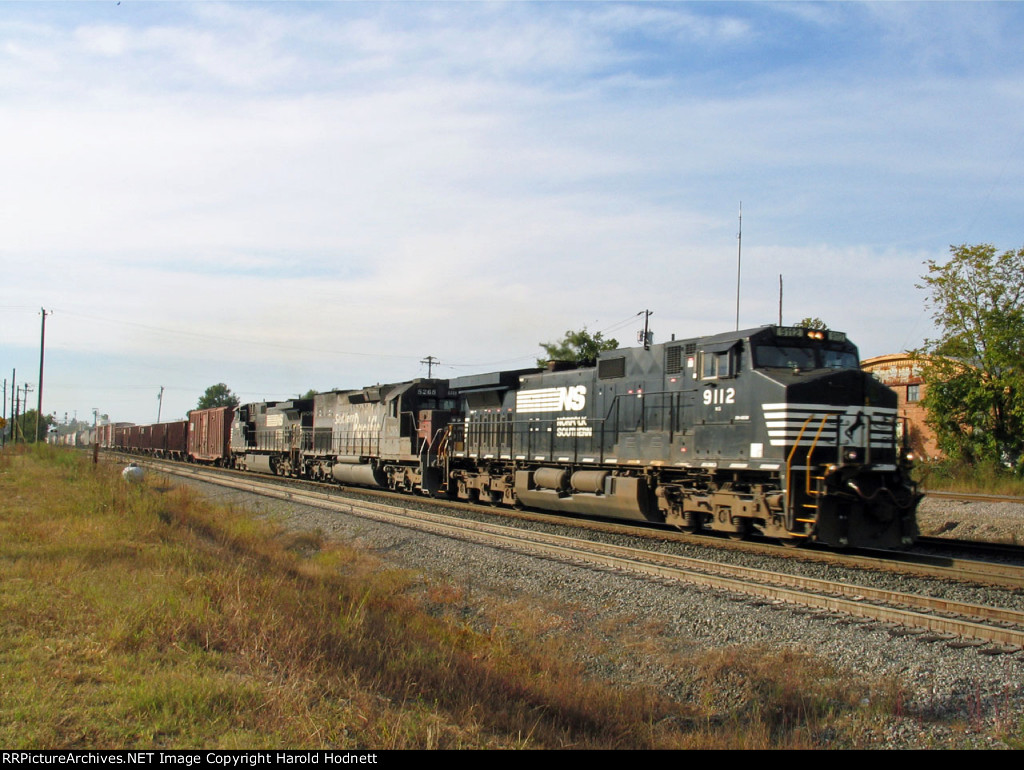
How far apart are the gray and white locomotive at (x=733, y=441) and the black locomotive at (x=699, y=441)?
2cm

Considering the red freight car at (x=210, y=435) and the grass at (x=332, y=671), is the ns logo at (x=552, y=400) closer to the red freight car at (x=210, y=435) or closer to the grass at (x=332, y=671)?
the grass at (x=332, y=671)

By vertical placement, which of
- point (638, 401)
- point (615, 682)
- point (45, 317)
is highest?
point (45, 317)

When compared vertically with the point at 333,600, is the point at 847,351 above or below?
above

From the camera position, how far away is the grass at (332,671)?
411 centimetres

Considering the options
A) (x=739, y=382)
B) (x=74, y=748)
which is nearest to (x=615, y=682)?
(x=74, y=748)

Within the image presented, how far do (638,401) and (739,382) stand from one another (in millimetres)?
2647

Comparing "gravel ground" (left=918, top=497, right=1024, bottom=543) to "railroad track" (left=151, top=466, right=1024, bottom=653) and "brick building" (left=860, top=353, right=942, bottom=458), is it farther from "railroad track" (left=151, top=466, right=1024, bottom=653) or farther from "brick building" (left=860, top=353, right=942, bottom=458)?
"brick building" (left=860, top=353, right=942, bottom=458)

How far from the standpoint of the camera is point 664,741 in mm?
4949

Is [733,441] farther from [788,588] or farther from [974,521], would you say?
[974,521]

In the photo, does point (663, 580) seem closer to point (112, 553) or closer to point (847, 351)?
point (847, 351)

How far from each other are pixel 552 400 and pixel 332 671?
39.6 ft

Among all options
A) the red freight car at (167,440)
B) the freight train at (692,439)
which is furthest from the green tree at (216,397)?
the freight train at (692,439)

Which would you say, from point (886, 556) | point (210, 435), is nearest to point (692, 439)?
point (886, 556)

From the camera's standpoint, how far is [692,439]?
12.7m
